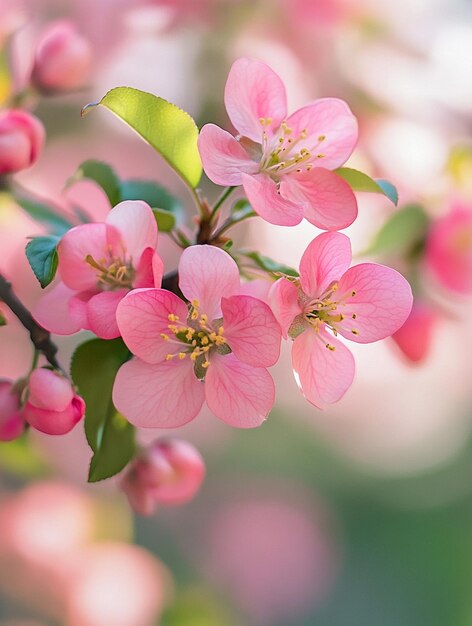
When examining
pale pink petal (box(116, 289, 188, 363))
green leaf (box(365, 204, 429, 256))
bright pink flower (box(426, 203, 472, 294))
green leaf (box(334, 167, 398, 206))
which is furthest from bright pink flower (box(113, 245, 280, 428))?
bright pink flower (box(426, 203, 472, 294))

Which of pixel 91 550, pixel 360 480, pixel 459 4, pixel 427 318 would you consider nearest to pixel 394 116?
pixel 459 4

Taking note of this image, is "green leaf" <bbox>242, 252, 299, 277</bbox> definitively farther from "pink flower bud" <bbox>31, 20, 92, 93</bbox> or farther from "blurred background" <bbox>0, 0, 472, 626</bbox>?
"pink flower bud" <bbox>31, 20, 92, 93</bbox>

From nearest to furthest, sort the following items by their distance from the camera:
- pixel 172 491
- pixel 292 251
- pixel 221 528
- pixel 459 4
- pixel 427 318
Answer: pixel 172 491 → pixel 427 318 → pixel 292 251 → pixel 459 4 → pixel 221 528

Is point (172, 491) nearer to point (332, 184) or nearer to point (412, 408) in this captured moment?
point (332, 184)

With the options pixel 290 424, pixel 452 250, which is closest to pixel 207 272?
pixel 452 250

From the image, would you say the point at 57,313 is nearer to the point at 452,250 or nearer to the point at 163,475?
the point at 163,475
